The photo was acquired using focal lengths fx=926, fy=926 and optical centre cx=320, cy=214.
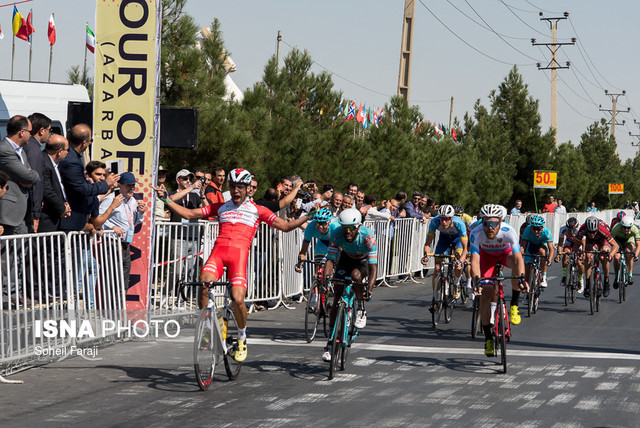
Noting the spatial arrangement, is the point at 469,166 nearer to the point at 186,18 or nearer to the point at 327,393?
the point at 186,18

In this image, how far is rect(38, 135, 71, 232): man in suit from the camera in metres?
9.77

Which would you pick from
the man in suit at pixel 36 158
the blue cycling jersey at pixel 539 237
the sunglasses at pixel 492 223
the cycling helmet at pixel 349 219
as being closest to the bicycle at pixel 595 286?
the blue cycling jersey at pixel 539 237

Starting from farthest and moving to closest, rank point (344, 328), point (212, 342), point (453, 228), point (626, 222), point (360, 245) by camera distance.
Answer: point (626, 222) → point (453, 228) → point (360, 245) → point (344, 328) → point (212, 342)

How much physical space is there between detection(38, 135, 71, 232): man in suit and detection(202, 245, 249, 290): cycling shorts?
6.31 ft

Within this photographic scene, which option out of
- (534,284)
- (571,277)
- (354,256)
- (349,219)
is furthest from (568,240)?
(349,219)

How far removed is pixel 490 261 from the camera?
35.9 feet

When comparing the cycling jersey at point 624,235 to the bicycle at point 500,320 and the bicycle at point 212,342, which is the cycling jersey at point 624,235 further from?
the bicycle at point 212,342

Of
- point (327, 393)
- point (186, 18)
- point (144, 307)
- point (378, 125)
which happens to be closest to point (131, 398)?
point (327, 393)

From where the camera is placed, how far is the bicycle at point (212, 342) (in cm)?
818

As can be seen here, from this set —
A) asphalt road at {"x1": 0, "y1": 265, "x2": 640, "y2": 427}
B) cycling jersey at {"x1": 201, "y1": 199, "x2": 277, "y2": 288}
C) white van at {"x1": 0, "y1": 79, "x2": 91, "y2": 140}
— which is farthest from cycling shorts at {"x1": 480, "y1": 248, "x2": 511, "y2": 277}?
white van at {"x1": 0, "y1": 79, "x2": 91, "y2": 140}

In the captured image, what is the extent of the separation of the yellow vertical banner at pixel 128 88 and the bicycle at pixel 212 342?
9.97 feet

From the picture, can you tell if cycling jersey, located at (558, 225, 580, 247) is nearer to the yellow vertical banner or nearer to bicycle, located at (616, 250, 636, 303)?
bicycle, located at (616, 250, 636, 303)

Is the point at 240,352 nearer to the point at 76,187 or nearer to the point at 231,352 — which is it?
the point at 231,352

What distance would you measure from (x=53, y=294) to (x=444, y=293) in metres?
6.52
